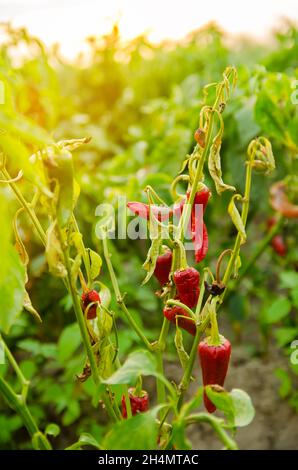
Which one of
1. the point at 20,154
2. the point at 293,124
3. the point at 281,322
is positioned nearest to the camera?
the point at 20,154

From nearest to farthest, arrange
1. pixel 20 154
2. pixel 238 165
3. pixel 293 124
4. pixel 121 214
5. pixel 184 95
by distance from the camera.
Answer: pixel 20 154 → pixel 121 214 → pixel 293 124 → pixel 238 165 → pixel 184 95

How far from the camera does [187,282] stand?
694 millimetres

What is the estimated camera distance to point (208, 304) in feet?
2.26

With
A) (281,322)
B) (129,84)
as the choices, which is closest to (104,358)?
(281,322)

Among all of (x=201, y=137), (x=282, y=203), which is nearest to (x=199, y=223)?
(x=201, y=137)

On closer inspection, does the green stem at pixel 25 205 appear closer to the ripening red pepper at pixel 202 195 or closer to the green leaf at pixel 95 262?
the green leaf at pixel 95 262

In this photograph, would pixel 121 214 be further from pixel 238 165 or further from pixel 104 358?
pixel 238 165

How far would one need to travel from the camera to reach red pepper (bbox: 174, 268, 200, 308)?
69 centimetres

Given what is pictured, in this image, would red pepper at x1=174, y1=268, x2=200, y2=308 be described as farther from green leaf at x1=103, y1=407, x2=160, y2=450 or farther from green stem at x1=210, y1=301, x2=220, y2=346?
green leaf at x1=103, y1=407, x2=160, y2=450

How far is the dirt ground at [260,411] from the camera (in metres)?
1.50

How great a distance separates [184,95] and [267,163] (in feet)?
5.35

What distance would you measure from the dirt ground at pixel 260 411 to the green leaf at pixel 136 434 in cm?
98

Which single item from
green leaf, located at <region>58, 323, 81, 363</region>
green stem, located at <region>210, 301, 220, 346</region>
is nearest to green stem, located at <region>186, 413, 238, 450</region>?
green stem, located at <region>210, 301, 220, 346</region>
